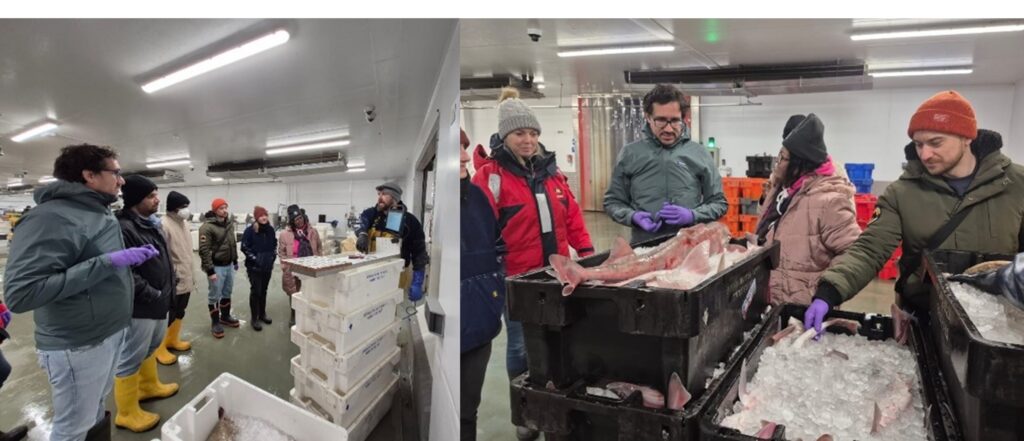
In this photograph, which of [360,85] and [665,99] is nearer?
[360,85]

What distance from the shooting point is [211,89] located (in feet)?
3.19

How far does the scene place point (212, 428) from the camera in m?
1.09

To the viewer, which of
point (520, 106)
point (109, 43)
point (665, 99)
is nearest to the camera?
point (109, 43)

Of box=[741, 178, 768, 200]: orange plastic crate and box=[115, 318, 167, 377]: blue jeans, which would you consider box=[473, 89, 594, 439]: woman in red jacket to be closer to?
box=[115, 318, 167, 377]: blue jeans

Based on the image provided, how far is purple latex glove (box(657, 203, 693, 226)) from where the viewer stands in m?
1.75

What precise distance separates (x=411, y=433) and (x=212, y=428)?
0.47 metres

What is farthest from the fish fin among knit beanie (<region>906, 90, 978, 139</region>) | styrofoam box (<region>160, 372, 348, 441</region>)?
knit beanie (<region>906, 90, 978, 139</region>)

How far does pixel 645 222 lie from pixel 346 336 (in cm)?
120

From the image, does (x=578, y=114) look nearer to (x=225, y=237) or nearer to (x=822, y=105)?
(x=225, y=237)

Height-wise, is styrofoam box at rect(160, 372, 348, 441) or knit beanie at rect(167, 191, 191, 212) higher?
knit beanie at rect(167, 191, 191, 212)

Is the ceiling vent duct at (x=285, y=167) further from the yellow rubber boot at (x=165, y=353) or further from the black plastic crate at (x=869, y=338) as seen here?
the black plastic crate at (x=869, y=338)

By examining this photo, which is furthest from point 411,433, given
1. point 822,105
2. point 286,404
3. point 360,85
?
point 822,105

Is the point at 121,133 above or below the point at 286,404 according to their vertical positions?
above

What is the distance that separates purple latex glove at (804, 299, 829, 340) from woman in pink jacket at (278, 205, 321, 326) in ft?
4.30
